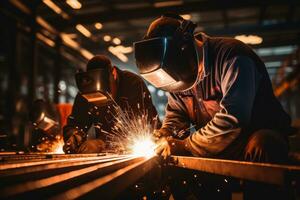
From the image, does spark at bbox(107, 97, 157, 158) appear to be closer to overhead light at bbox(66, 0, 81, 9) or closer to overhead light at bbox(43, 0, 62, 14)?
overhead light at bbox(66, 0, 81, 9)

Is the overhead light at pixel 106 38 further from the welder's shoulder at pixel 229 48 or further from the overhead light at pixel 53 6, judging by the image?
the welder's shoulder at pixel 229 48

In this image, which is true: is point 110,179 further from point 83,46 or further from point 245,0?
point 83,46

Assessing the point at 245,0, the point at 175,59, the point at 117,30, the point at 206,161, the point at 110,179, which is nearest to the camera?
the point at 110,179

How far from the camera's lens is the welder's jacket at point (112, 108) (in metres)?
4.19

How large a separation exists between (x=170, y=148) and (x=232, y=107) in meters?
0.53

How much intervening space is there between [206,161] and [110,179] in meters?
0.82

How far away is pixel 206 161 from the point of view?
6.46 ft

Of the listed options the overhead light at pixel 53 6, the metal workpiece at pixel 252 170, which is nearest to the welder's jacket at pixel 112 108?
the metal workpiece at pixel 252 170

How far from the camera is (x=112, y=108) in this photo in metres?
4.22

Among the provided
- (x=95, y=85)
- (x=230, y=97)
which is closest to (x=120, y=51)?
(x=95, y=85)

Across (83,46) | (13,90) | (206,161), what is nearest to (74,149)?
(206,161)

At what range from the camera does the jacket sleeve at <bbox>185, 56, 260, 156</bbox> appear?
2273 mm

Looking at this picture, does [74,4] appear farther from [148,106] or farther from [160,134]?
[160,134]

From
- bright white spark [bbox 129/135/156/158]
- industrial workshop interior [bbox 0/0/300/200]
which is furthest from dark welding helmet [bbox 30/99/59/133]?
bright white spark [bbox 129/135/156/158]
